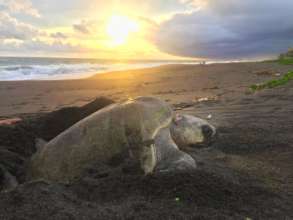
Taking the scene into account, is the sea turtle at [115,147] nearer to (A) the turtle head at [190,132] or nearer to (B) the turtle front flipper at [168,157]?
(B) the turtle front flipper at [168,157]

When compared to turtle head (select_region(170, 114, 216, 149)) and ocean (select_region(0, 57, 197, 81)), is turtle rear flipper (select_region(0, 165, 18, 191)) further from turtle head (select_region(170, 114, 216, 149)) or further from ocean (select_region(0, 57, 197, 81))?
ocean (select_region(0, 57, 197, 81))

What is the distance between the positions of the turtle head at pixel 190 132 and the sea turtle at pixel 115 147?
0.65m

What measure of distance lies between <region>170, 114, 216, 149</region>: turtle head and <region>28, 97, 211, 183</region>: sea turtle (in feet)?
2.13

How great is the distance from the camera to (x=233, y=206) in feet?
8.17

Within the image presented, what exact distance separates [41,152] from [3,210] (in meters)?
1.18

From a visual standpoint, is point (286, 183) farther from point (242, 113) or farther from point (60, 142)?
point (242, 113)

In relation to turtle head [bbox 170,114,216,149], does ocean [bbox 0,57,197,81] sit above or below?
above

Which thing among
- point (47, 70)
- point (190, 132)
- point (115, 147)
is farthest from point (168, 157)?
point (47, 70)

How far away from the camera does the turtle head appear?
13.1ft

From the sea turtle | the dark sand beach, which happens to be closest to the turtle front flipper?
the sea turtle

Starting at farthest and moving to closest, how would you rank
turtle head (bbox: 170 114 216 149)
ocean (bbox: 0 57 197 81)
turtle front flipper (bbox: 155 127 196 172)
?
ocean (bbox: 0 57 197 81) < turtle head (bbox: 170 114 216 149) < turtle front flipper (bbox: 155 127 196 172)

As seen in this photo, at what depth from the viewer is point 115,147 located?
3197 millimetres

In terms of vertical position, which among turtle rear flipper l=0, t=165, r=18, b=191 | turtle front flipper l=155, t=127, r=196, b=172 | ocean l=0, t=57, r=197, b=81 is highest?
ocean l=0, t=57, r=197, b=81

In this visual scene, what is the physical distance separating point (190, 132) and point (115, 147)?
1.18 meters
